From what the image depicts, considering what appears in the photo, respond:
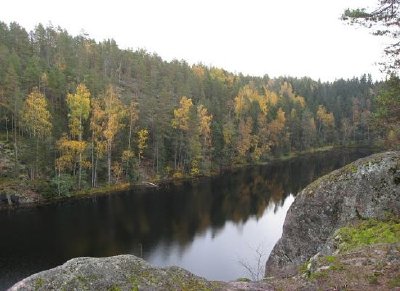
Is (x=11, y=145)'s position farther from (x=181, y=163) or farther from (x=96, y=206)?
(x=181, y=163)

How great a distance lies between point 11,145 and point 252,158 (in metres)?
56.4

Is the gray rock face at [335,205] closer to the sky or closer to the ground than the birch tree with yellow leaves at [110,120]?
closer to the ground

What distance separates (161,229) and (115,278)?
37136 millimetres

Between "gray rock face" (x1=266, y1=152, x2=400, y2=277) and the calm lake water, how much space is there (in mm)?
12694

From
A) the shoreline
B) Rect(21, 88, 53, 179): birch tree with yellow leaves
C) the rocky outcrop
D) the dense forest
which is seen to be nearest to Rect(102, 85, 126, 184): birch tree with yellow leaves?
the dense forest

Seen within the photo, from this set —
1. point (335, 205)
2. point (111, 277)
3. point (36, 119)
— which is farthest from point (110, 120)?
point (111, 277)

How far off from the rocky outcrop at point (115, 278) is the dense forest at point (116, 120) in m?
23.3

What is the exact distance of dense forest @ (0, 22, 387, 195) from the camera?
59.5 m

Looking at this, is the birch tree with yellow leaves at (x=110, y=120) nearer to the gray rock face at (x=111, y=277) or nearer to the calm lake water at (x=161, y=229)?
the calm lake water at (x=161, y=229)

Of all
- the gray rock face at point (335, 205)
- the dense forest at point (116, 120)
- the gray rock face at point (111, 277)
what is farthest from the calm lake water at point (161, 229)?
the gray rock face at point (111, 277)

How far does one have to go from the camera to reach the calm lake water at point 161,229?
3703cm

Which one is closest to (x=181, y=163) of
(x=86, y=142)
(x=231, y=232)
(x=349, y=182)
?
(x=86, y=142)

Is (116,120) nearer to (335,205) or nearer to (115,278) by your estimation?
(335,205)

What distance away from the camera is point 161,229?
46.0 meters
